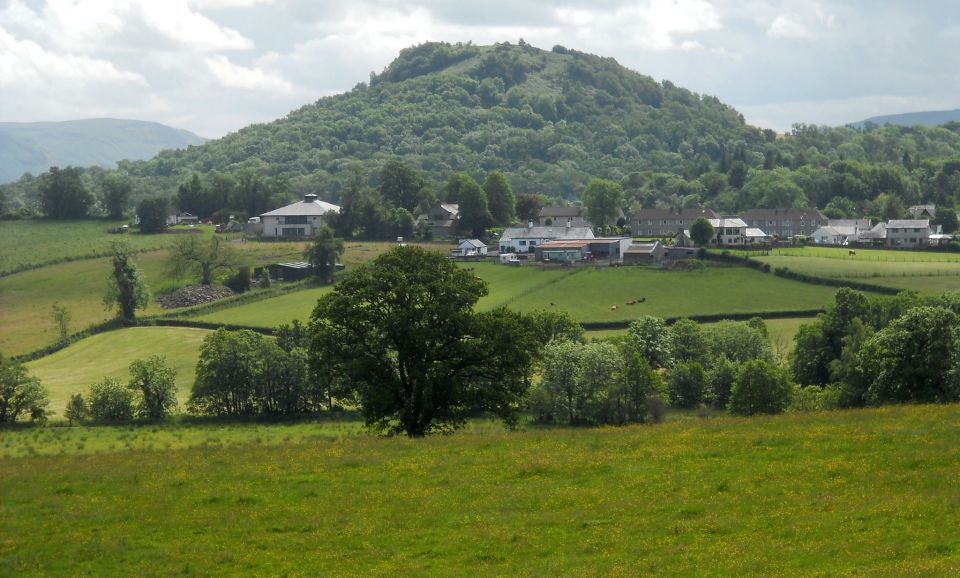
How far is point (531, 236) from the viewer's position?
463ft

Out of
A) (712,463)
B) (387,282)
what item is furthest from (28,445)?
(712,463)

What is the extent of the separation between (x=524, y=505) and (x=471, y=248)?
368 ft

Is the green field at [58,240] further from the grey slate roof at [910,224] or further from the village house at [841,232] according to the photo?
the grey slate roof at [910,224]

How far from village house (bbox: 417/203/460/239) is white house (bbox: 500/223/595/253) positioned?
1121cm

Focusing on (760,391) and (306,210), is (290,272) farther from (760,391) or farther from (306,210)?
(760,391)

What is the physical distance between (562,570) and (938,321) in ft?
98.1

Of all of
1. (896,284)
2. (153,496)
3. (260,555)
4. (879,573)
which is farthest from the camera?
(896,284)

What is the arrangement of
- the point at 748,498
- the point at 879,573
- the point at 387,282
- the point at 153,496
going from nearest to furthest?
1. the point at 879,573
2. the point at 748,498
3. the point at 153,496
4. the point at 387,282

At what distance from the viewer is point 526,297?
100438 millimetres

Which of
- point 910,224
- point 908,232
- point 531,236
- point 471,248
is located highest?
point 910,224

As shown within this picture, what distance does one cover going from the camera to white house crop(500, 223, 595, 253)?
140 m

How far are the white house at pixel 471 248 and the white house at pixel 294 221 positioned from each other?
23209 mm

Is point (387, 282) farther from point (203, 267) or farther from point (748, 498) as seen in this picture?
point (203, 267)

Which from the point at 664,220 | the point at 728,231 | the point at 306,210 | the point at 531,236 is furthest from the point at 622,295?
the point at 306,210
